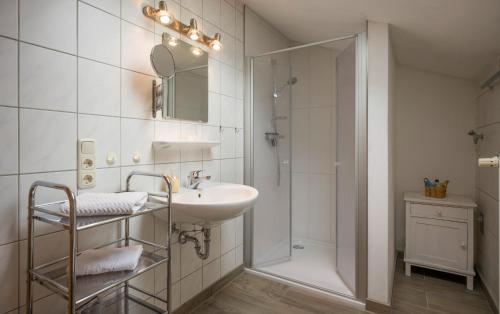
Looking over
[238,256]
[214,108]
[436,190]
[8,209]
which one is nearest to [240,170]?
[214,108]

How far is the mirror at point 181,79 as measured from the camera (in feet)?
4.88

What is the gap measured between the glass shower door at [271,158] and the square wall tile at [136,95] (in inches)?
41.6

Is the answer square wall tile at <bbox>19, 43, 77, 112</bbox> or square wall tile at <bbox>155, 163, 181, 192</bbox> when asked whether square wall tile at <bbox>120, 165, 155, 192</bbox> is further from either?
square wall tile at <bbox>19, 43, 77, 112</bbox>

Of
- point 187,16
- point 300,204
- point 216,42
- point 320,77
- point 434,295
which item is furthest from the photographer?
point 300,204

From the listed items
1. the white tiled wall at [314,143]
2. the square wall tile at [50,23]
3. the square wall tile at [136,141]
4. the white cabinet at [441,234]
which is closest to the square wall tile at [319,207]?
the white tiled wall at [314,143]

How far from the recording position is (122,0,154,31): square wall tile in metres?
1.34

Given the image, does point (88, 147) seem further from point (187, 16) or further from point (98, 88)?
point (187, 16)

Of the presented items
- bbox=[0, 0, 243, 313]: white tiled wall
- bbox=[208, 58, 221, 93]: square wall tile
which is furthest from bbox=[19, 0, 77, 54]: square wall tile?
bbox=[208, 58, 221, 93]: square wall tile

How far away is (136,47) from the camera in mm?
1396

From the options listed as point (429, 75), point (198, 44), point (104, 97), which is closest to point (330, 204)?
point (429, 75)

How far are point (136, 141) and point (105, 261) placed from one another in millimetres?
627

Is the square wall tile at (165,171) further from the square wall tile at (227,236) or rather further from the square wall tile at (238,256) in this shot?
the square wall tile at (238,256)

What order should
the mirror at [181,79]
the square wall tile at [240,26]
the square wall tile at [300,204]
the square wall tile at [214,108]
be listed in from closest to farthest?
1. the mirror at [181,79]
2. the square wall tile at [214,108]
3. the square wall tile at [240,26]
4. the square wall tile at [300,204]

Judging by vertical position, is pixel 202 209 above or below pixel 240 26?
below
